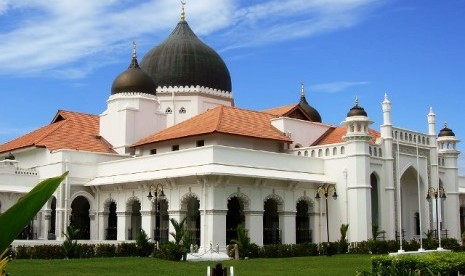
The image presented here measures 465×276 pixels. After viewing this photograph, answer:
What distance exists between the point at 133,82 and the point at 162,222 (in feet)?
30.4

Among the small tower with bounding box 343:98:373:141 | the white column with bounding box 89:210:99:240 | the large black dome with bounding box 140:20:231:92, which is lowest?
the white column with bounding box 89:210:99:240

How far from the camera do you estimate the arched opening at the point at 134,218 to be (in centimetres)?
3250

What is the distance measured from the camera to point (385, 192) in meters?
33.0

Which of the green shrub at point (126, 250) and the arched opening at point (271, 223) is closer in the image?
the green shrub at point (126, 250)

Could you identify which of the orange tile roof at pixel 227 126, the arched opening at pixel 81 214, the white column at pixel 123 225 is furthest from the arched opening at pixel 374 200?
the arched opening at pixel 81 214

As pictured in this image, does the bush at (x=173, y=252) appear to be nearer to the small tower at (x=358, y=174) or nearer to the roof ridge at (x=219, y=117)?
the roof ridge at (x=219, y=117)

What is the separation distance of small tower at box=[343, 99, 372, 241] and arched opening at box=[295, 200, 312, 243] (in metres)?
2.36

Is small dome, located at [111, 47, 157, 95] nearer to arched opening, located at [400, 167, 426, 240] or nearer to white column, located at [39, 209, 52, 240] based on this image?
white column, located at [39, 209, 52, 240]

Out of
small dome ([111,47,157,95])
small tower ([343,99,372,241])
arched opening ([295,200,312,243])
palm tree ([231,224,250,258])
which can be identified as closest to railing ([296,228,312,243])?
arched opening ([295,200,312,243])

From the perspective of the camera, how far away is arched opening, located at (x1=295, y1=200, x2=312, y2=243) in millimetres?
32281

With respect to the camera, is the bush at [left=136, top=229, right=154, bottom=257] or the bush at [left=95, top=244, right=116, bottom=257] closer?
the bush at [left=95, top=244, right=116, bottom=257]

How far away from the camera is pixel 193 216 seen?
30781 mm

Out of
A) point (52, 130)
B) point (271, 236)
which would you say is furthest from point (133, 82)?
point (271, 236)

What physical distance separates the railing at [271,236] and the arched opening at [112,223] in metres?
8.13
